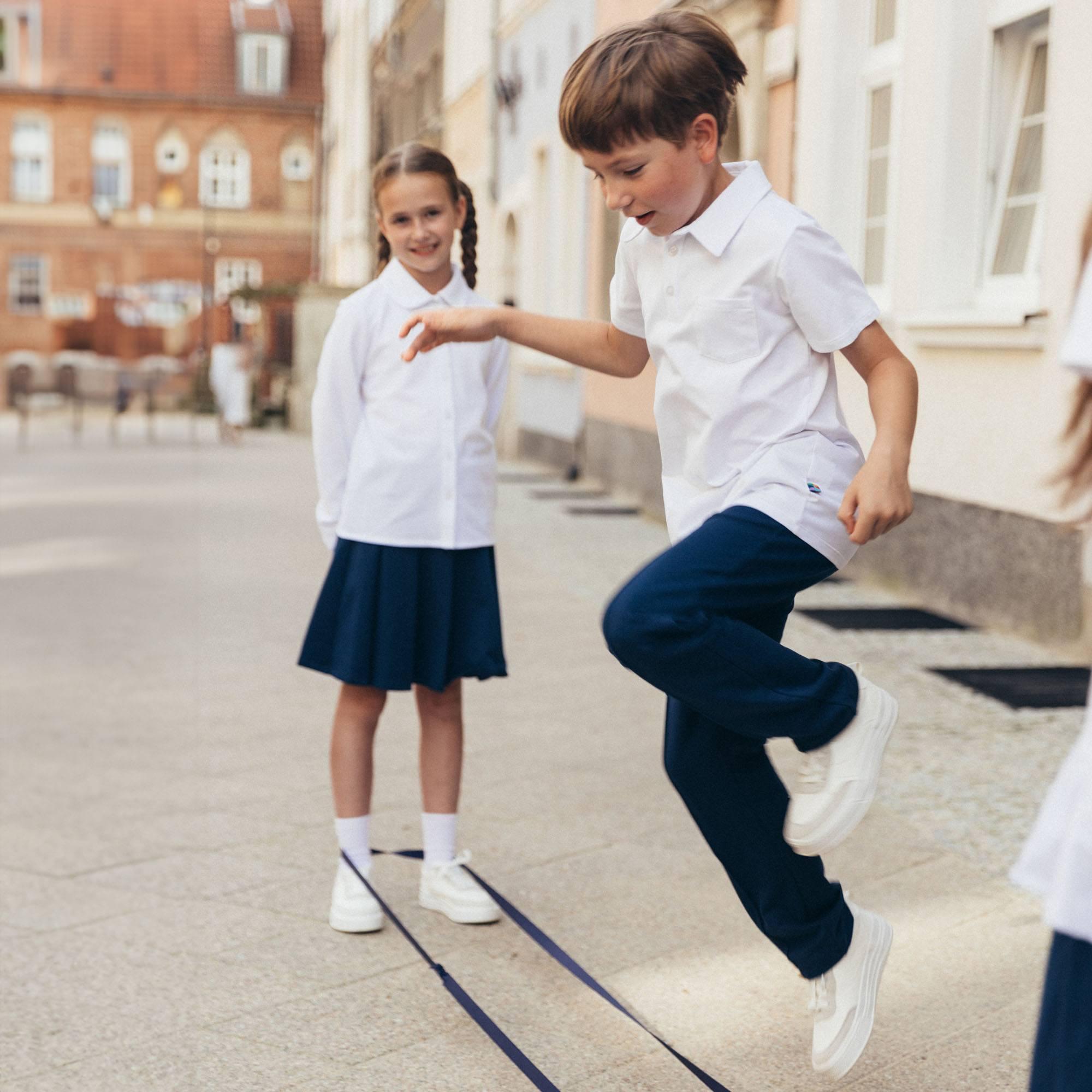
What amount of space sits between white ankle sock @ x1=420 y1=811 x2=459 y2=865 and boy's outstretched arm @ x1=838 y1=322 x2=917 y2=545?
1596mm

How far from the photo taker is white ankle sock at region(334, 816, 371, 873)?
12.1ft

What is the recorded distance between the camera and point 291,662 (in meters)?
6.86

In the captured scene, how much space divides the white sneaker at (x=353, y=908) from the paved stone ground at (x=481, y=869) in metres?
0.04

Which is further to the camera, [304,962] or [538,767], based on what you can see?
[538,767]

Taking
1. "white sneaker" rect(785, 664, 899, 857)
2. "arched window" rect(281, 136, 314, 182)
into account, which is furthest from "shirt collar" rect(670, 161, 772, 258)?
"arched window" rect(281, 136, 314, 182)

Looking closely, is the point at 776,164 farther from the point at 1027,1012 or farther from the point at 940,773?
the point at 1027,1012

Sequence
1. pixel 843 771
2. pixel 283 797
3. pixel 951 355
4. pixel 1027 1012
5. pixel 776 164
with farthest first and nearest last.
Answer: pixel 776 164 < pixel 951 355 < pixel 283 797 < pixel 1027 1012 < pixel 843 771

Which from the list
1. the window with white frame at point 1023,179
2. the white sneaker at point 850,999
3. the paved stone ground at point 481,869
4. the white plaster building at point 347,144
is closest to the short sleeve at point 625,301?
the white sneaker at point 850,999

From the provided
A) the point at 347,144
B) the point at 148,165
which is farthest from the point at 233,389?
the point at 148,165

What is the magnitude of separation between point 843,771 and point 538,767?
8.58 feet

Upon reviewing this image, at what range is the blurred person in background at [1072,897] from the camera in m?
1.46

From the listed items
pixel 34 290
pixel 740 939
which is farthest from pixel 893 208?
pixel 34 290

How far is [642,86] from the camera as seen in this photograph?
2.40m

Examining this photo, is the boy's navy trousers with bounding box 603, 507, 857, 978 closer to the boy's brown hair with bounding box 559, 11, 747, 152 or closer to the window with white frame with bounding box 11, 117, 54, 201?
the boy's brown hair with bounding box 559, 11, 747, 152
